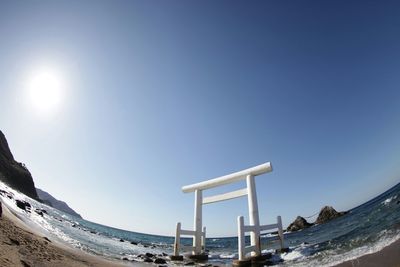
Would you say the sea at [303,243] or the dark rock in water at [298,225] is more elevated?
the dark rock in water at [298,225]

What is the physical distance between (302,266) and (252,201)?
398cm

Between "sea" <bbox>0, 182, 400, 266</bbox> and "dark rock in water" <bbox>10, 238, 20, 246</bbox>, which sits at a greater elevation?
"sea" <bbox>0, 182, 400, 266</bbox>

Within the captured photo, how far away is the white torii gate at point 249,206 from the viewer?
31.8ft

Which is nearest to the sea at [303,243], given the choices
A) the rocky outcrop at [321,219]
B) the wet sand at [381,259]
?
the wet sand at [381,259]

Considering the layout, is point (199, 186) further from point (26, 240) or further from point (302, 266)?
point (26, 240)

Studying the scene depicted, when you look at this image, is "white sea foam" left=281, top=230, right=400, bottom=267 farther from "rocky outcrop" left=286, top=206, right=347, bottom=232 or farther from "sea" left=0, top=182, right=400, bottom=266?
"rocky outcrop" left=286, top=206, right=347, bottom=232

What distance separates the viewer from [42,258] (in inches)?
193

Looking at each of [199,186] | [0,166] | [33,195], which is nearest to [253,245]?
[199,186]

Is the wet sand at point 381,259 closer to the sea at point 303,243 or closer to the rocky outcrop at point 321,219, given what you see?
the sea at point 303,243

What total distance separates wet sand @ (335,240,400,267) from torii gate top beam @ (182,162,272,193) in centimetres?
490

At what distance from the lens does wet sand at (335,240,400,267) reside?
5.20 metres

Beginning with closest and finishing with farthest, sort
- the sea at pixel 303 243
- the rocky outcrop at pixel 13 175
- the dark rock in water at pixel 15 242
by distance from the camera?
the dark rock in water at pixel 15 242
the sea at pixel 303 243
the rocky outcrop at pixel 13 175

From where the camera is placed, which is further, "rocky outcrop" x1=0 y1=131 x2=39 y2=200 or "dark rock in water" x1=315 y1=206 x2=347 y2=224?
"dark rock in water" x1=315 y1=206 x2=347 y2=224

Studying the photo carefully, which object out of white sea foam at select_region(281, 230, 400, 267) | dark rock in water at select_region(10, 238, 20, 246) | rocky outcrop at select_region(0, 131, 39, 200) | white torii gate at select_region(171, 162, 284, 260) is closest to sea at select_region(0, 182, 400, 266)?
white sea foam at select_region(281, 230, 400, 267)
